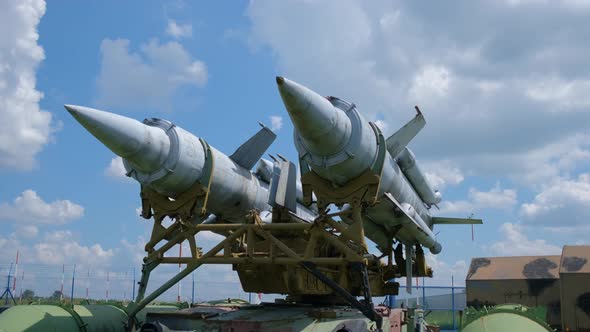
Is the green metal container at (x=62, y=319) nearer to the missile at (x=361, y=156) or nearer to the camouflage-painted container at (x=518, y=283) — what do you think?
the missile at (x=361, y=156)

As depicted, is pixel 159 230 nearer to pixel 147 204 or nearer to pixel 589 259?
pixel 147 204

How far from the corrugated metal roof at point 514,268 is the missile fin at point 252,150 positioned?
7268mm

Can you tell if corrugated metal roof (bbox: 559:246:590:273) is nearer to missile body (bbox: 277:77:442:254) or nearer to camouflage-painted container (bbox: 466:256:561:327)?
camouflage-painted container (bbox: 466:256:561:327)

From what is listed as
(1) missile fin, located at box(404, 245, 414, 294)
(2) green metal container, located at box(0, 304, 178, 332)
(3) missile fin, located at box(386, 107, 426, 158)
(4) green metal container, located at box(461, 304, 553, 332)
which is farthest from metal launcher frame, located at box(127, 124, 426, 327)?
(4) green metal container, located at box(461, 304, 553, 332)

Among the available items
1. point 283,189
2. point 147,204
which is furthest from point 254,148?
point 147,204

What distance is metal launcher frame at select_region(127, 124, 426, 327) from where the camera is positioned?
26.1ft

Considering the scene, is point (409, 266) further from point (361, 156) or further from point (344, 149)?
point (344, 149)

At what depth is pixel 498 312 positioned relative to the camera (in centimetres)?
987

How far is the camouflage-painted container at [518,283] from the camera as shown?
13.3m

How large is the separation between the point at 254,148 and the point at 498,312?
16.1ft

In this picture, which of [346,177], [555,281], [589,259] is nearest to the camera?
[346,177]

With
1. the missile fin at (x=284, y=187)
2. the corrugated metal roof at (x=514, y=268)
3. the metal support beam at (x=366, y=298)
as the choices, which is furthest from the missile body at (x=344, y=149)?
the corrugated metal roof at (x=514, y=268)

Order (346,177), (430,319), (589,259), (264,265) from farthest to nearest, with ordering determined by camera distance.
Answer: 1. (430,319)
2. (589,259)
3. (264,265)
4. (346,177)

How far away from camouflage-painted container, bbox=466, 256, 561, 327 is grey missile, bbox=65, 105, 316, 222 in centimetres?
608
